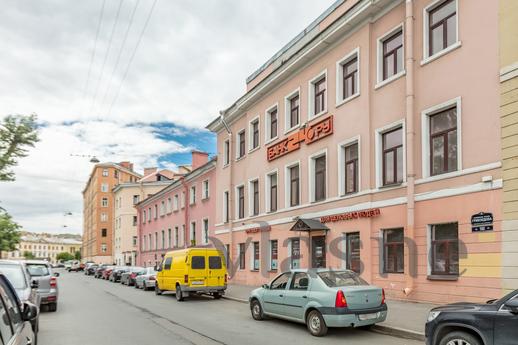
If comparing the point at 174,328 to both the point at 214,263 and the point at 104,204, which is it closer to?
the point at 214,263

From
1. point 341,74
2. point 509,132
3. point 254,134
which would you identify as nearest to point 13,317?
point 509,132

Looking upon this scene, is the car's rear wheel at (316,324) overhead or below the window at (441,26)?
below

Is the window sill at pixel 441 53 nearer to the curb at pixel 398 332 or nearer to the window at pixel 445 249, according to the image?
the window at pixel 445 249

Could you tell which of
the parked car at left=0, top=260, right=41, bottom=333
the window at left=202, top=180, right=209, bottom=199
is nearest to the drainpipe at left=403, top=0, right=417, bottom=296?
the parked car at left=0, top=260, right=41, bottom=333

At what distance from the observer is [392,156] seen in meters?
16.9

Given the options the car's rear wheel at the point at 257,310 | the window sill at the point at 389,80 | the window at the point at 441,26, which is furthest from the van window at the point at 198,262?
the window at the point at 441,26

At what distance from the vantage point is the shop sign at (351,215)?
16.8m

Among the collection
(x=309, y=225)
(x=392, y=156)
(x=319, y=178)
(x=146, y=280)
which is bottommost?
(x=146, y=280)

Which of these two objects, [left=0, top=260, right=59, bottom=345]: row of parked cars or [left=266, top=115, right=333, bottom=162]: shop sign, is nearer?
[left=0, top=260, right=59, bottom=345]: row of parked cars

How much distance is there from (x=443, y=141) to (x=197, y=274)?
1048cm

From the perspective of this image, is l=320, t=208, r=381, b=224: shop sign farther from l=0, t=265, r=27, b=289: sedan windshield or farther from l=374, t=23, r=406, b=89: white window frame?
l=0, t=265, r=27, b=289: sedan windshield

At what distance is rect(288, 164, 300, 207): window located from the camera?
74.7 ft

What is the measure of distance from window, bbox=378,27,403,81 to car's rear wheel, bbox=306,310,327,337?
9.37 meters

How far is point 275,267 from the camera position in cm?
2398
